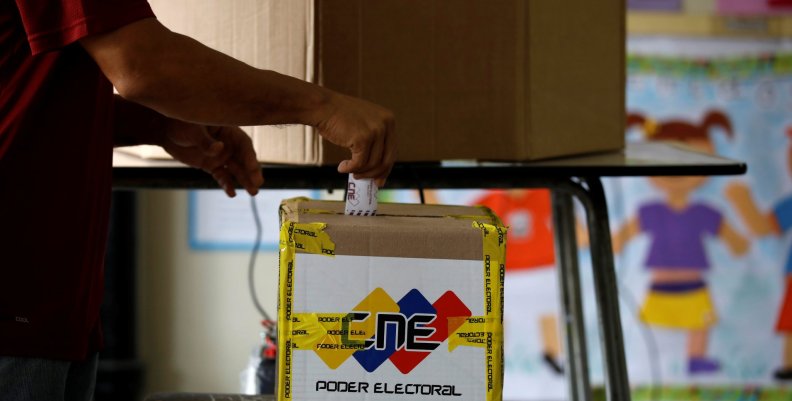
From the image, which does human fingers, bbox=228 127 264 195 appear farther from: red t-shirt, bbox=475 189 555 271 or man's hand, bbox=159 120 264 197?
red t-shirt, bbox=475 189 555 271

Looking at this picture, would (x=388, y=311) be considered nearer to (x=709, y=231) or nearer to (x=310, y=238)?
(x=310, y=238)

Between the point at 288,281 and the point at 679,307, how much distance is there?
2.05 meters

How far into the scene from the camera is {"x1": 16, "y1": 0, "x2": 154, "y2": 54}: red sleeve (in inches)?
31.8

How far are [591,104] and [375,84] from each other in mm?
379

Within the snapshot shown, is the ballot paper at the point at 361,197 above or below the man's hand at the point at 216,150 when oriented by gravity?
below

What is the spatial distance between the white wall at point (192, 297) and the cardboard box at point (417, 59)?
1507 millimetres

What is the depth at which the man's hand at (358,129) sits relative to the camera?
0.91m

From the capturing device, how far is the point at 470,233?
89 centimetres

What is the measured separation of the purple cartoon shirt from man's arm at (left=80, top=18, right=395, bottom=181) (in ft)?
6.24

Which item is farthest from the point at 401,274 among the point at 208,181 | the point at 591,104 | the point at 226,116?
the point at 591,104

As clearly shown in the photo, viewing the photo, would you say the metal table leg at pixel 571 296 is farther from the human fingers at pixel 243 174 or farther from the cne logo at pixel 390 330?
the cne logo at pixel 390 330

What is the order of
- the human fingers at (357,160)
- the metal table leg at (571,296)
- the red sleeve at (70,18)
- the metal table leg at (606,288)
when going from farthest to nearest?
the metal table leg at (571,296) → the metal table leg at (606,288) → the human fingers at (357,160) → the red sleeve at (70,18)

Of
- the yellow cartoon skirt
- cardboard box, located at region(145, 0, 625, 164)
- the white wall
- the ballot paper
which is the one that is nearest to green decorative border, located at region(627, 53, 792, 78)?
the yellow cartoon skirt

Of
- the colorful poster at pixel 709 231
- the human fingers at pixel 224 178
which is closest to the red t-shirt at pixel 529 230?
the colorful poster at pixel 709 231
